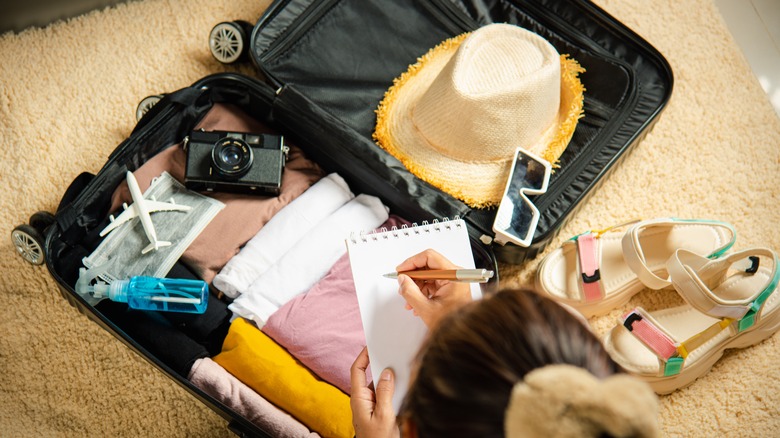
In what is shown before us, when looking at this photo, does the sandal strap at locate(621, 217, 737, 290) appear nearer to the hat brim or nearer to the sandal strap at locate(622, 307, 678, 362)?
the sandal strap at locate(622, 307, 678, 362)

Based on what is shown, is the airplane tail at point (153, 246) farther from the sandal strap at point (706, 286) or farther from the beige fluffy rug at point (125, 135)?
the sandal strap at point (706, 286)

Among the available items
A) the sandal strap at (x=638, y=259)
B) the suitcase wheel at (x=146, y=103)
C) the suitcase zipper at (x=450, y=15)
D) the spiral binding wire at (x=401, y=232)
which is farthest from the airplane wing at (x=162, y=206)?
the sandal strap at (x=638, y=259)

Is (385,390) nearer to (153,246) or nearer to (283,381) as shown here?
(283,381)

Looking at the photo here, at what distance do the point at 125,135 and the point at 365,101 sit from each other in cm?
51

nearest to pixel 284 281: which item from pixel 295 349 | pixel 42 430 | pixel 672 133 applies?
pixel 295 349

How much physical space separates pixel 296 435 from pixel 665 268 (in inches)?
28.6

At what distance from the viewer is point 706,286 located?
1047mm

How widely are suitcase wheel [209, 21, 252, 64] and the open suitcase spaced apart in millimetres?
61

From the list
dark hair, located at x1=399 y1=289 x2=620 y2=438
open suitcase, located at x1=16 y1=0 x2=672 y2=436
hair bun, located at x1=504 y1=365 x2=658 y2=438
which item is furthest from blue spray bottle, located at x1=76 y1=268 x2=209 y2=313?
hair bun, located at x1=504 y1=365 x2=658 y2=438

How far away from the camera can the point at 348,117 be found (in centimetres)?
115

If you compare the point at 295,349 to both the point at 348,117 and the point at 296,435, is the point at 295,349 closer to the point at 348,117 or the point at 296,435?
the point at 296,435

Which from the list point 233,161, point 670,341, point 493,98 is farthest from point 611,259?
point 233,161

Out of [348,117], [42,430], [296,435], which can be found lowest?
[42,430]

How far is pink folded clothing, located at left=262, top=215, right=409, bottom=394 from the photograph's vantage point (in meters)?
0.97
